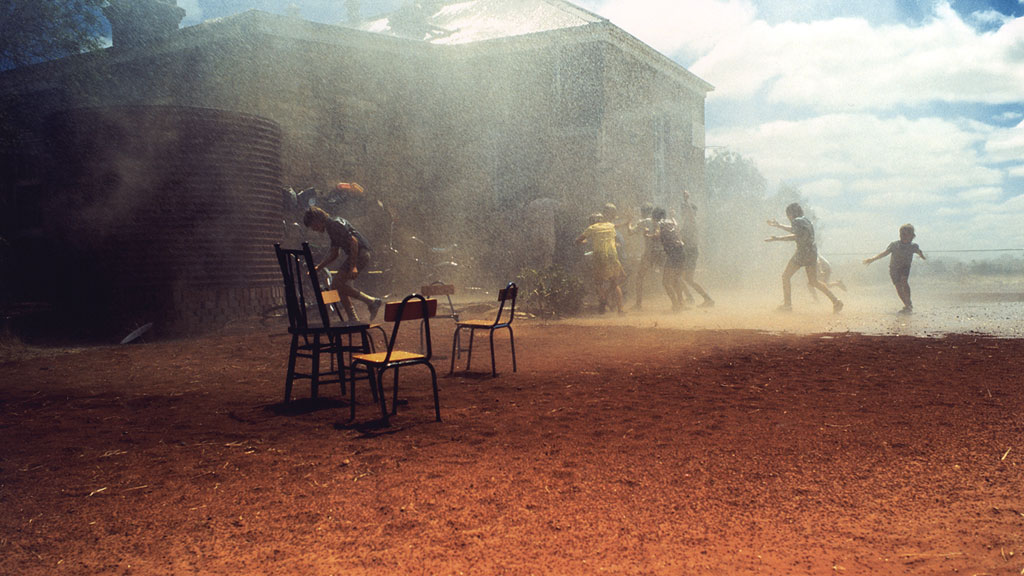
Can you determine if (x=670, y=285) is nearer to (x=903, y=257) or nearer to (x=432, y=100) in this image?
(x=903, y=257)

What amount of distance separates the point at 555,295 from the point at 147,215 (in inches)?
287

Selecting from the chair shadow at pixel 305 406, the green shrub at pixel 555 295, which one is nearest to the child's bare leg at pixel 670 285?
the green shrub at pixel 555 295

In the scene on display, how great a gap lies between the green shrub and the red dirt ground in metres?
5.90

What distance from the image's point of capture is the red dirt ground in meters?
2.73

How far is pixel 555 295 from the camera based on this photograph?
12.5 m

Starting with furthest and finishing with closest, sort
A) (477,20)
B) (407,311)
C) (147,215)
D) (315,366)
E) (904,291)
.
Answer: (477,20) < (904,291) < (147,215) < (315,366) < (407,311)

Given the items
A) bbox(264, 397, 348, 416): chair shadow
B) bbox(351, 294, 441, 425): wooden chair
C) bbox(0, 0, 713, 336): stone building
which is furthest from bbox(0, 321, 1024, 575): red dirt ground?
bbox(0, 0, 713, 336): stone building

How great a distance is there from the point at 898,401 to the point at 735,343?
3.31 meters

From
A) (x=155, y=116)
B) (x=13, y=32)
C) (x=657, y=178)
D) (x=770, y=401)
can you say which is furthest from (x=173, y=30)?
(x=770, y=401)

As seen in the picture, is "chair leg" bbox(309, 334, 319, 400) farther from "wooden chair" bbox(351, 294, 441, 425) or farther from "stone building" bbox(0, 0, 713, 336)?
"stone building" bbox(0, 0, 713, 336)

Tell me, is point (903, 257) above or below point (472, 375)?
above

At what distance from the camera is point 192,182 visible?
11.3 metres

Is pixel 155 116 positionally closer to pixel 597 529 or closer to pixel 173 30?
pixel 173 30

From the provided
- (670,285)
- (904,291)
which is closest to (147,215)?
(670,285)
